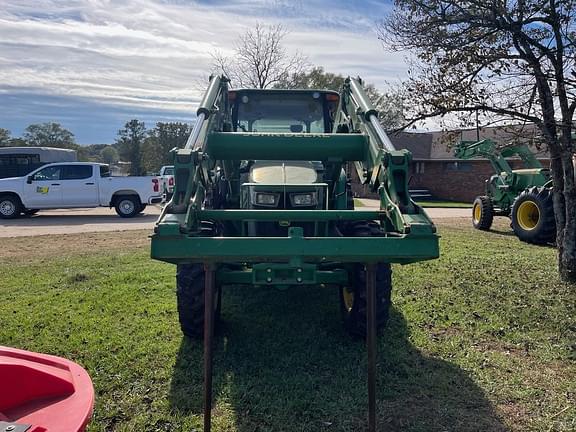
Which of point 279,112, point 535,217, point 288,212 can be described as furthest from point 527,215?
point 288,212

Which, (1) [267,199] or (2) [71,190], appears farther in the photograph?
(2) [71,190]

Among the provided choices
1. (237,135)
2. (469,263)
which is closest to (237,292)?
(237,135)

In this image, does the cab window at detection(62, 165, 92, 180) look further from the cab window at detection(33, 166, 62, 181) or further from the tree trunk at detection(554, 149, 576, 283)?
the tree trunk at detection(554, 149, 576, 283)

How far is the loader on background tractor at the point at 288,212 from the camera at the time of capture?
3035 mm

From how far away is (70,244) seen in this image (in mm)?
10562

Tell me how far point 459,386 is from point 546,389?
2.10 ft

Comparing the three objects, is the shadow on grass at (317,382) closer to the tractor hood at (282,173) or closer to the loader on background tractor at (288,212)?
the loader on background tractor at (288,212)

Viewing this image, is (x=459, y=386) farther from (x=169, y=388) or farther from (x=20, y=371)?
(x=20, y=371)

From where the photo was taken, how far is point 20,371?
6.68 feet

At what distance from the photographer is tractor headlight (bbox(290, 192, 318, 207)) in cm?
446

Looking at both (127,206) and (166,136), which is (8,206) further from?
(166,136)

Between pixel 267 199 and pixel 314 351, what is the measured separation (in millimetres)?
1384

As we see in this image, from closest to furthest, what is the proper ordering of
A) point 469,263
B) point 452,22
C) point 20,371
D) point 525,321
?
point 20,371, point 525,321, point 452,22, point 469,263

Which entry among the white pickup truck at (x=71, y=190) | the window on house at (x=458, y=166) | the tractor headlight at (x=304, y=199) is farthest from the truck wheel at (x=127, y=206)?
the window on house at (x=458, y=166)
